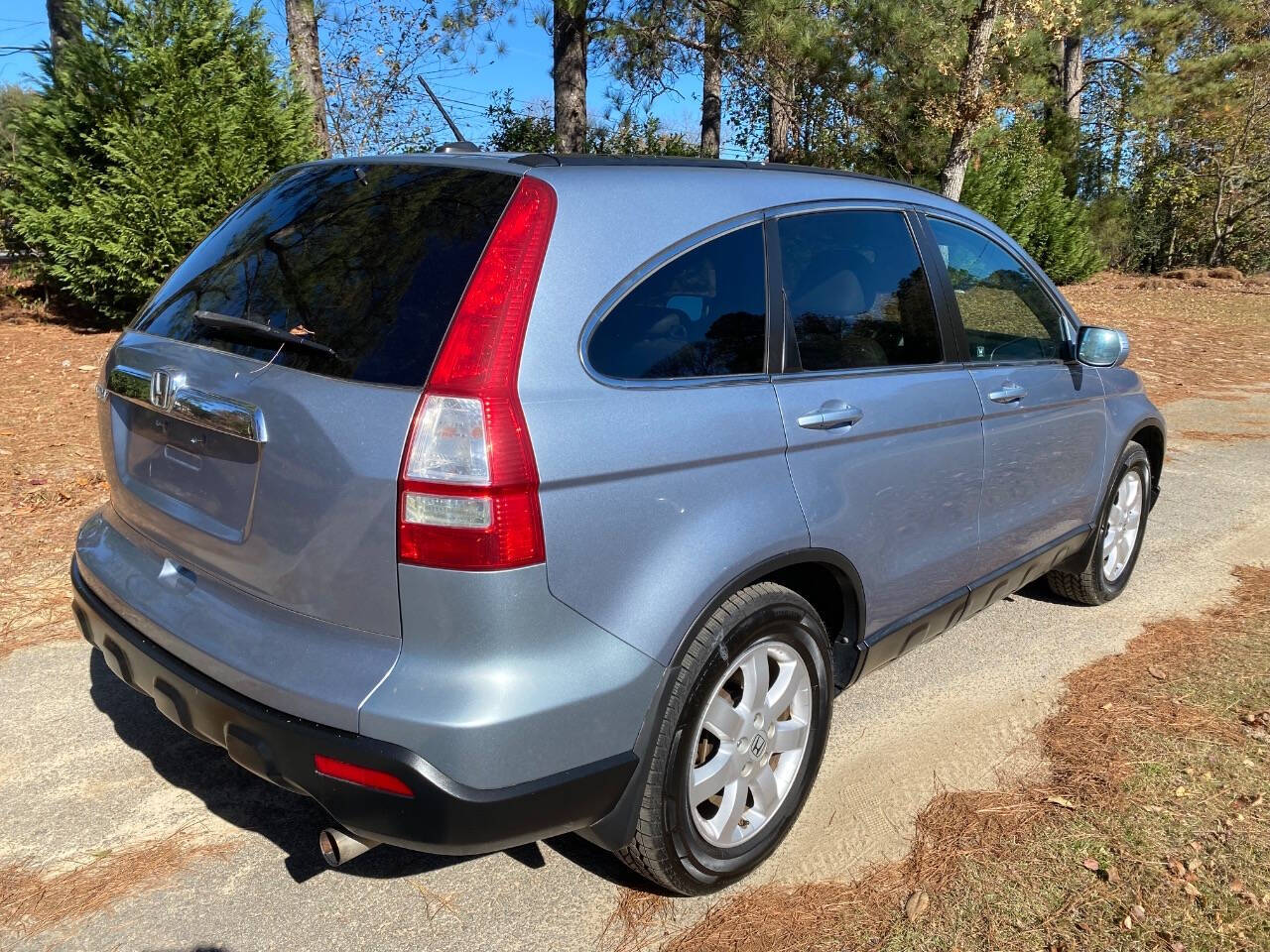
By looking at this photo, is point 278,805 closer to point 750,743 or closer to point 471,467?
point 750,743

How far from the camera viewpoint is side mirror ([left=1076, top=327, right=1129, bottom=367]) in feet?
13.2

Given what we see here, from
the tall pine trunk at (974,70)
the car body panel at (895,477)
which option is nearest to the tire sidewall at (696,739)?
the car body panel at (895,477)

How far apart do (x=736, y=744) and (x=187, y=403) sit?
1.60m

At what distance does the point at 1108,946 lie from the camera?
255 cm

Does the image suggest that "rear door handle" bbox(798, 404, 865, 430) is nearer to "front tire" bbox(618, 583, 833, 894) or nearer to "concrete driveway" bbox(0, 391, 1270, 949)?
"front tire" bbox(618, 583, 833, 894)

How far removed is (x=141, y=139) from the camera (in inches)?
340

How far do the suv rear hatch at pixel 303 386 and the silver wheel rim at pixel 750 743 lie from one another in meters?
0.92

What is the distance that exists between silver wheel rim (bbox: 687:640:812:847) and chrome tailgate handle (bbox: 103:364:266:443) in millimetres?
1240

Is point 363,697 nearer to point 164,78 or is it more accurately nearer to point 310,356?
point 310,356

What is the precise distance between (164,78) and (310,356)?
7.90 metres

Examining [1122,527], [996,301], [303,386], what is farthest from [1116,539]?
[303,386]

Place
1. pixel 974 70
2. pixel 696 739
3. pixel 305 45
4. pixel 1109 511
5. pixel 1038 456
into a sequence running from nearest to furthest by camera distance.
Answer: pixel 696 739 < pixel 1038 456 < pixel 1109 511 < pixel 305 45 < pixel 974 70

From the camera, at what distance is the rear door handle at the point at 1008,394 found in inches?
139

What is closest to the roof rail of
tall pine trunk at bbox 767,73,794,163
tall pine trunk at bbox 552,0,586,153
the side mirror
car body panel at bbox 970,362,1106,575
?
car body panel at bbox 970,362,1106,575
